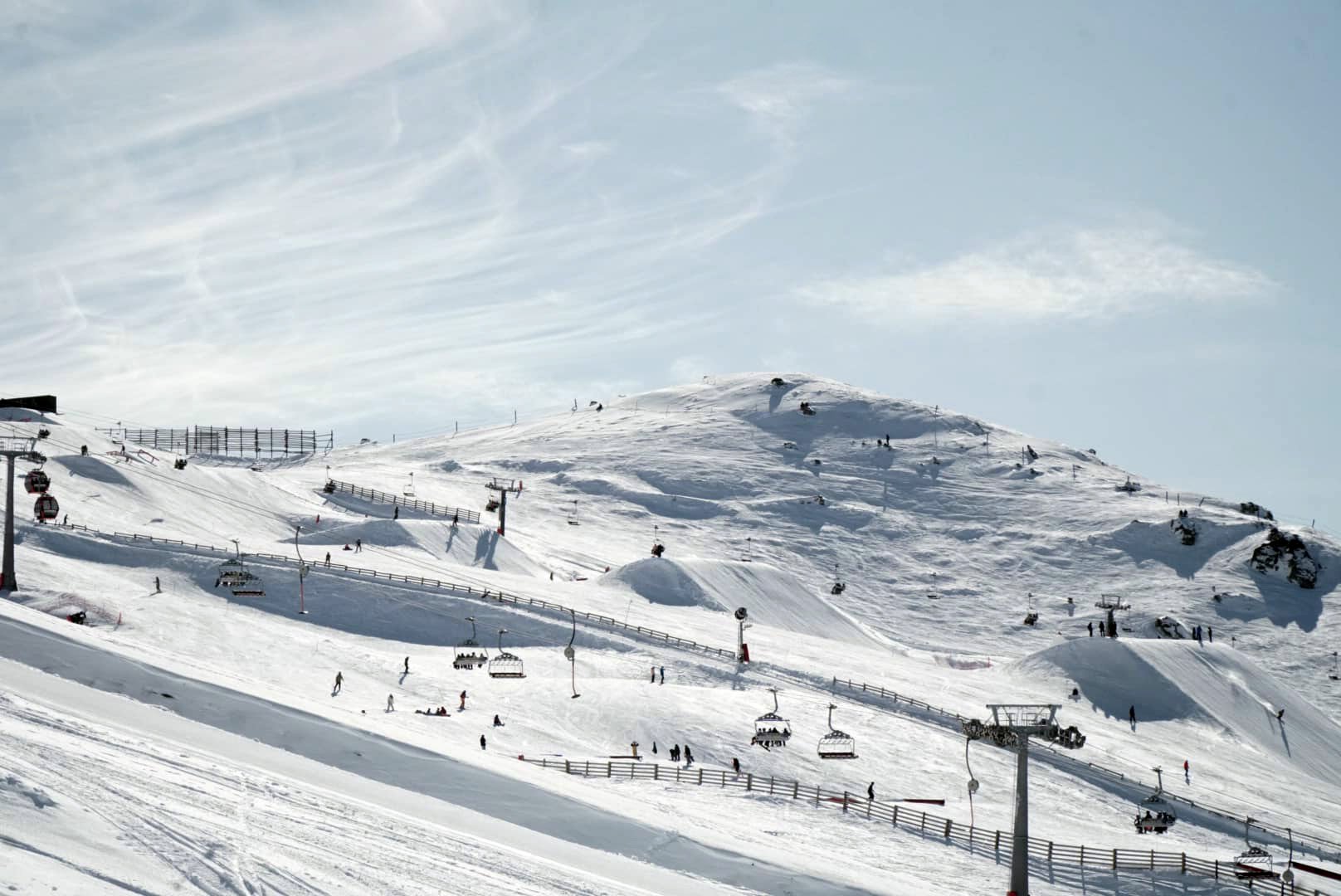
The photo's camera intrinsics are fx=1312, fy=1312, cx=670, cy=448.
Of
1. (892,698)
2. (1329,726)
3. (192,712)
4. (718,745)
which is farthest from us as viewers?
(1329,726)

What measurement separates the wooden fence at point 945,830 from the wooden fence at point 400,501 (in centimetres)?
5175

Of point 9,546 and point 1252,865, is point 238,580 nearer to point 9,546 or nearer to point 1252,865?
point 9,546

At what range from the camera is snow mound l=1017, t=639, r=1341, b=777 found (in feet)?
232

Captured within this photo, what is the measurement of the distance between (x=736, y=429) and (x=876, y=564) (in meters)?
33.1

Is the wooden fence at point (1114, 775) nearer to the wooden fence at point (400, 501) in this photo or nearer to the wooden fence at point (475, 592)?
the wooden fence at point (475, 592)

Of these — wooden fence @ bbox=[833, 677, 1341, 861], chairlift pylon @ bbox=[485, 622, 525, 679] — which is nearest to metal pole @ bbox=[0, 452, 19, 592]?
chairlift pylon @ bbox=[485, 622, 525, 679]

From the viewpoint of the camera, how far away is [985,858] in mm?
38562

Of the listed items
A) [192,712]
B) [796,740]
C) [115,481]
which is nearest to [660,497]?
[115,481]

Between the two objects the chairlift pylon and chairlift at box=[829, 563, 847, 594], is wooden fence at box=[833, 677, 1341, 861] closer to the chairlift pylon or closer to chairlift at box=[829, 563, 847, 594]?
the chairlift pylon

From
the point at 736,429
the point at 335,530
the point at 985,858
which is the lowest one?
the point at 985,858

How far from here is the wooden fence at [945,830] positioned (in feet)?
131

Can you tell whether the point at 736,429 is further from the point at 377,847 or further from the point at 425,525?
the point at 377,847

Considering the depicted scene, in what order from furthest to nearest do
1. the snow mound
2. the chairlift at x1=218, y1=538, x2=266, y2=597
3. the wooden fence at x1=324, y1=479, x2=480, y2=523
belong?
the wooden fence at x1=324, y1=479, x2=480, y2=523 → the snow mound → the chairlift at x1=218, y1=538, x2=266, y2=597

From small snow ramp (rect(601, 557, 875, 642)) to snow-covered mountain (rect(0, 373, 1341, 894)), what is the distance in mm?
287
